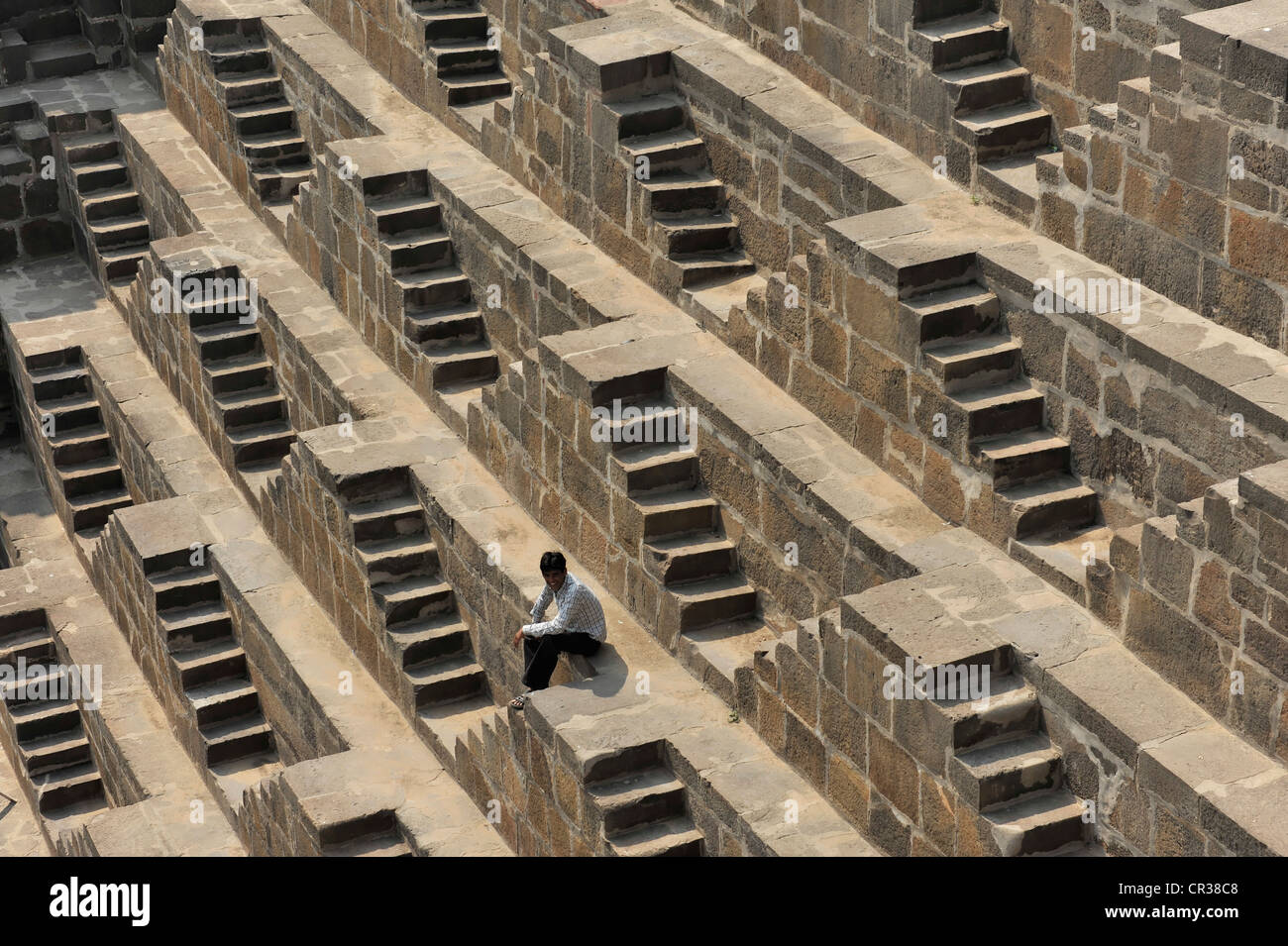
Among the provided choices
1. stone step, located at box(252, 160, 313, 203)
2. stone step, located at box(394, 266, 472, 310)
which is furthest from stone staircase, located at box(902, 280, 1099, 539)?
stone step, located at box(252, 160, 313, 203)

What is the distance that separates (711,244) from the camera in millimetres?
13758

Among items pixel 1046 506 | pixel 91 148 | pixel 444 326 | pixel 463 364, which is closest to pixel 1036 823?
pixel 1046 506

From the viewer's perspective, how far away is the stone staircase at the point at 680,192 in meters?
13.6

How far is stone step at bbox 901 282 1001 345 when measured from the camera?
11172 millimetres

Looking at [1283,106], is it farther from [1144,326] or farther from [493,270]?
[493,270]

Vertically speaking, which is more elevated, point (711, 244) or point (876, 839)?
point (711, 244)

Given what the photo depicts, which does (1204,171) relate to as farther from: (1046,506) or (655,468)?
(655,468)

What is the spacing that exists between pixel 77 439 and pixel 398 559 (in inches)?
222

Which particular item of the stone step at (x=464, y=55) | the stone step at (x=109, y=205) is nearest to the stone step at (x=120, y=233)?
the stone step at (x=109, y=205)

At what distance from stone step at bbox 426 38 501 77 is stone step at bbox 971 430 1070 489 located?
7.15 metres

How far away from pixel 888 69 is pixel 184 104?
8633mm

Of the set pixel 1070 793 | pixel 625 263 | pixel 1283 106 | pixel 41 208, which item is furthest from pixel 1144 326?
pixel 41 208

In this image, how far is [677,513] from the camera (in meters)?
12.1

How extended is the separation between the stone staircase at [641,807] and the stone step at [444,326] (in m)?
4.76
